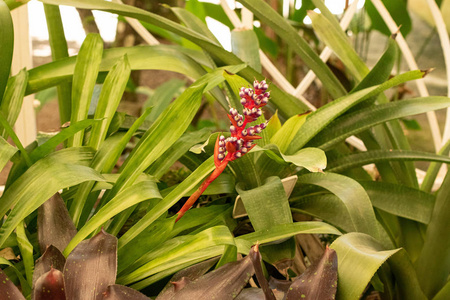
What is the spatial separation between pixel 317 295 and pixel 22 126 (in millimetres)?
856

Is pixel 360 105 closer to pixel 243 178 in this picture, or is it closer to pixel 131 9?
pixel 243 178

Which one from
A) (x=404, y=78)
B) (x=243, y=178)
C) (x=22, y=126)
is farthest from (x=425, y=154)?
(x=22, y=126)

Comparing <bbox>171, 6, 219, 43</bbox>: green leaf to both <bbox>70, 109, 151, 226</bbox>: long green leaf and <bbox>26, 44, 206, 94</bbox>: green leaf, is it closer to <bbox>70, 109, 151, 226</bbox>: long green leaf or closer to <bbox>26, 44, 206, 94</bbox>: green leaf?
<bbox>26, 44, 206, 94</bbox>: green leaf

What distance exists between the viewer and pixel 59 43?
0.88m

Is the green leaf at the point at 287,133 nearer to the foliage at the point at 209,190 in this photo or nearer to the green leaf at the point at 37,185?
the foliage at the point at 209,190

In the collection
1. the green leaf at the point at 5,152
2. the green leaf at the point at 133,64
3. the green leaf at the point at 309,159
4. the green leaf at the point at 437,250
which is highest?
the green leaf at the point at 133,64

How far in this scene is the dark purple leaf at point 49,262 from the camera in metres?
0.55

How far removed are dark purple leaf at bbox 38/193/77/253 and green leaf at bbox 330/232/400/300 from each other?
32 centimetres

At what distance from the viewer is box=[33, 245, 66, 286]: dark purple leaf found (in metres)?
0.55

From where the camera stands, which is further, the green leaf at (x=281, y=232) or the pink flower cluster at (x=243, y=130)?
the green leaf at (x=281, y=232)

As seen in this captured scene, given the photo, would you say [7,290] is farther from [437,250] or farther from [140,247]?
[437,250]

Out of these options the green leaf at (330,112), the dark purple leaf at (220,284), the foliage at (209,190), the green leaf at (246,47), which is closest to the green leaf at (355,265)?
the foliage at (209,190)

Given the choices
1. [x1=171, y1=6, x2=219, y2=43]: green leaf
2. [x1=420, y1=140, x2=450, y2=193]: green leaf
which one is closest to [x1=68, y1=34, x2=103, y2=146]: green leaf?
[x1=171, y1=6, x2=219, y2=43]: green leaf

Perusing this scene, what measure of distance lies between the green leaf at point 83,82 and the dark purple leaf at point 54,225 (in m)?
0.16
